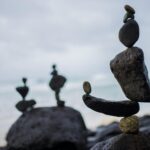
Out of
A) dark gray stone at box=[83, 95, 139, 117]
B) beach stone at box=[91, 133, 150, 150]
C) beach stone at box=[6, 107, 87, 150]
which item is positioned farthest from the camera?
beach stone at box=[6, 107, 87, 150]

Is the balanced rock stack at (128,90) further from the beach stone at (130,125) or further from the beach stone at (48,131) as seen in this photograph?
the beach stone at (48,131)

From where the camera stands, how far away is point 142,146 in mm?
8461

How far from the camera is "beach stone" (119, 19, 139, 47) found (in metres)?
8.54

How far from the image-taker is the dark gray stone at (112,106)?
8.58 meters

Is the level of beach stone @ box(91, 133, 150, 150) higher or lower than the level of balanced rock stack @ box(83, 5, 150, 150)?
lower

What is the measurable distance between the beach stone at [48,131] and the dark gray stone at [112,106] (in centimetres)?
821

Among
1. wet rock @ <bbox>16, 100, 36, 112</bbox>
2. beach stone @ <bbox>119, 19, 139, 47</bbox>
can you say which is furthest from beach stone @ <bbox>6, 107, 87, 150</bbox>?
beach stone @ <bbox>119, 19, 139, 47</bbox>

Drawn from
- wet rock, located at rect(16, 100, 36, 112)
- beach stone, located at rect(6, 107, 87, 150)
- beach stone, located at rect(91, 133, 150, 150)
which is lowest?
beach stone, located at rect(6, 107, 87, 150)

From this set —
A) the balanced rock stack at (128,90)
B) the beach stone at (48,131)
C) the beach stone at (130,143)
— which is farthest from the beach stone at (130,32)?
the beach stone at (48,131)

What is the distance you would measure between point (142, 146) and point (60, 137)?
8.53 m

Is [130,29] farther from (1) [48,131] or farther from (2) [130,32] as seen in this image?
(1) [48,131]

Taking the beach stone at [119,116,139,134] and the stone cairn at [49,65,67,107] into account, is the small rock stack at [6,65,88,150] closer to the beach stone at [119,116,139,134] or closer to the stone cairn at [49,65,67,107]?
the stone cairn at [49,65,67,107]

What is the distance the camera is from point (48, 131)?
17.0 metres

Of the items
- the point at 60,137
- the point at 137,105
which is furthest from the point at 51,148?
the point at 137,105
